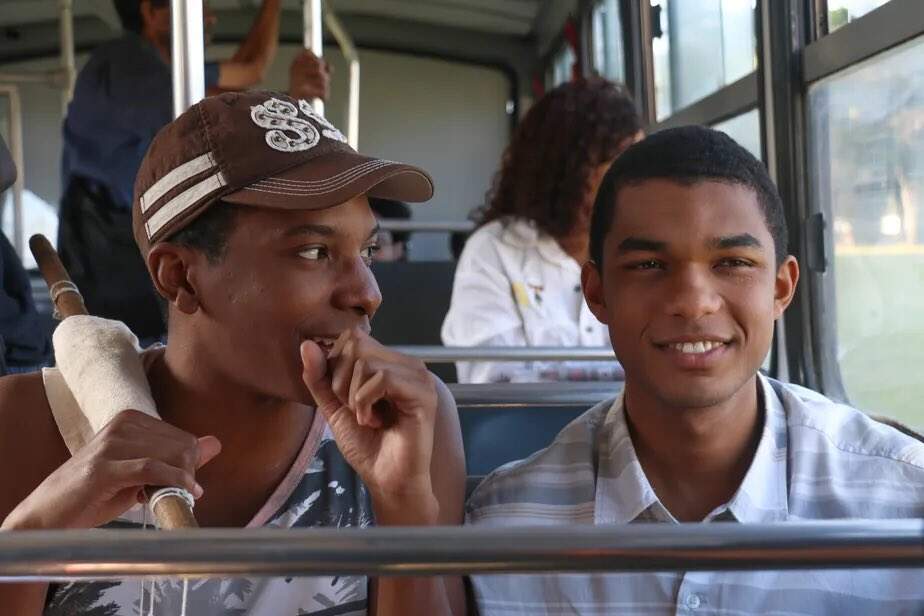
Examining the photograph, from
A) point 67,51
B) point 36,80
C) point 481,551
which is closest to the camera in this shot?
point 481,551

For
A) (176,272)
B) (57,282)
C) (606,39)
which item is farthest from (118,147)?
(606,39)

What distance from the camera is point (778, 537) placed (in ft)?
2.60

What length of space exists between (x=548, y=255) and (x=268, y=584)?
1.79 m

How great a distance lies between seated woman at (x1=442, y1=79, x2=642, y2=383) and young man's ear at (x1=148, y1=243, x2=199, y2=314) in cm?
160

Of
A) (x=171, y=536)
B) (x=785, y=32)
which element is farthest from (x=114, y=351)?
(x=785, y=32)

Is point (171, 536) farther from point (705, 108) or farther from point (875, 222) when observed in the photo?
point (705, 108)

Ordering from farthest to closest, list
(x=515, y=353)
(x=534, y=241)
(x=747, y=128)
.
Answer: (x=534, y=241) → (x=747, y=128) → (x=515, y=353)

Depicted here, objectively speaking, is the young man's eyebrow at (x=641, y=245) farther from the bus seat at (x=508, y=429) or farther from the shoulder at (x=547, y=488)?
the bus seat at (x=508, y=429)

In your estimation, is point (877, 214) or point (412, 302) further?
point (412, 302)

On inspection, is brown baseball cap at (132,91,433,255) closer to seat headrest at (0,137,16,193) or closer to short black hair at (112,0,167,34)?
seat headrest at (0,137,16,193)

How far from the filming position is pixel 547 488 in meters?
1.44

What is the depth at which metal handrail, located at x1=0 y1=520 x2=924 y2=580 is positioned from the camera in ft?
2.59

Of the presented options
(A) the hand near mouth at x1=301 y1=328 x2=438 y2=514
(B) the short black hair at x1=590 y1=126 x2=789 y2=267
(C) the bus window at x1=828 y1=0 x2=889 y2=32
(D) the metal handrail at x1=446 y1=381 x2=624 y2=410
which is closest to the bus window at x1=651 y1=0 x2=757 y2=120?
(C) the bus window at x1=828 y1=0 x2=889 y2=32

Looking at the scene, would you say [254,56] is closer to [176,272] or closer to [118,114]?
[118,114]
